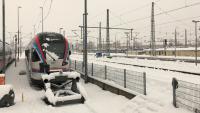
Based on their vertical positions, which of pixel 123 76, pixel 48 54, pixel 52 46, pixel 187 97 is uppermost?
pixel 52 46

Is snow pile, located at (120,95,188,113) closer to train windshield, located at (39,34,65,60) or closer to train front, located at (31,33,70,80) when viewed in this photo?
train front, located at (31,33,70,80)

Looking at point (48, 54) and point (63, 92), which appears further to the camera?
point (48, 54)

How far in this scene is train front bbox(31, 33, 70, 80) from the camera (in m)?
14.2

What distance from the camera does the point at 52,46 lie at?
14.8 meters

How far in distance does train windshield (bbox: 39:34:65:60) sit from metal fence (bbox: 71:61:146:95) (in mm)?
2797

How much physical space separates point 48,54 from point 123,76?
5288 millimetres

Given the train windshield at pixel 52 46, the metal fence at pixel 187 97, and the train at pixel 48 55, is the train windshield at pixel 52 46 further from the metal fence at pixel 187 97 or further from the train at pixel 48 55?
the metal fence at pixel 187 97

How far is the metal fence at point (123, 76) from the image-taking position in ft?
33.6

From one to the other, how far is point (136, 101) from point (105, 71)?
5634 millimetres

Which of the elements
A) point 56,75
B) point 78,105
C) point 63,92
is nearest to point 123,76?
point 78,105

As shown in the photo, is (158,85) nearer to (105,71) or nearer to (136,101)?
(136,101)

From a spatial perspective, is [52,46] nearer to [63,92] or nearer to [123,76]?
[63,92]

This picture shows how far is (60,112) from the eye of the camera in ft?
29.7

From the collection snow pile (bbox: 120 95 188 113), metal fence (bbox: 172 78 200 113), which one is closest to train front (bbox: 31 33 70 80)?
snow pile (bbox: 120 95 188 113)
